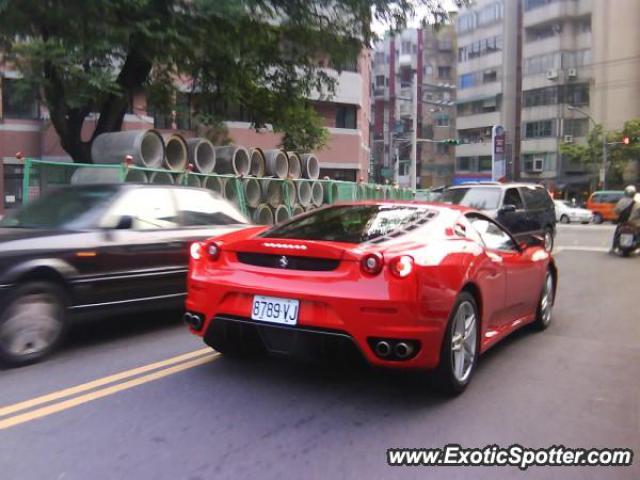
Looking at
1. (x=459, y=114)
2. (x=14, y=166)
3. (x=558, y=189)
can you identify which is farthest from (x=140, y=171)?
(x=459, y=114)

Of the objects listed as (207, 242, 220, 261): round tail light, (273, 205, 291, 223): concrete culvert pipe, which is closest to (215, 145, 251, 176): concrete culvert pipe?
(273, 205, 291, 223): concrete culvert pipe

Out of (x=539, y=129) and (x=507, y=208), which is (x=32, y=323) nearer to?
(x=507, y=208)

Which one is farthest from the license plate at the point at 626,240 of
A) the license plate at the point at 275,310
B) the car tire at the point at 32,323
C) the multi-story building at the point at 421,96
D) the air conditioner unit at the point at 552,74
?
the multi-story building at the point at 421,96

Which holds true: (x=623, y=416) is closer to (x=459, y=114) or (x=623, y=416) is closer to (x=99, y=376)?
(x=99, y=376)

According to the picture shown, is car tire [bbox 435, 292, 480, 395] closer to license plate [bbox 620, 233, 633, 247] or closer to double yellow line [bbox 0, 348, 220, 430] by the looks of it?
double yellow line [bbox 0, 348, 220, 430]

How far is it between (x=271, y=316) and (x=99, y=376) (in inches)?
61.0

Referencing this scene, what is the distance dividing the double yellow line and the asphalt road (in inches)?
0.5

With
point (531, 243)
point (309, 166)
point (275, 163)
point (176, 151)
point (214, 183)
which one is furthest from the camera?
point (309, 166)

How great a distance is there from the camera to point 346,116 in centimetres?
3512

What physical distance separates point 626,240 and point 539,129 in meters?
48.8

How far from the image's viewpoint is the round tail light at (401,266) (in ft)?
13.0

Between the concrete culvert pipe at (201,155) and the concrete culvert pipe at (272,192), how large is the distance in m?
1.56

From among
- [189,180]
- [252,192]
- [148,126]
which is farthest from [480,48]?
[189,180]

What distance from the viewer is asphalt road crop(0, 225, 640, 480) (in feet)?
10.8
